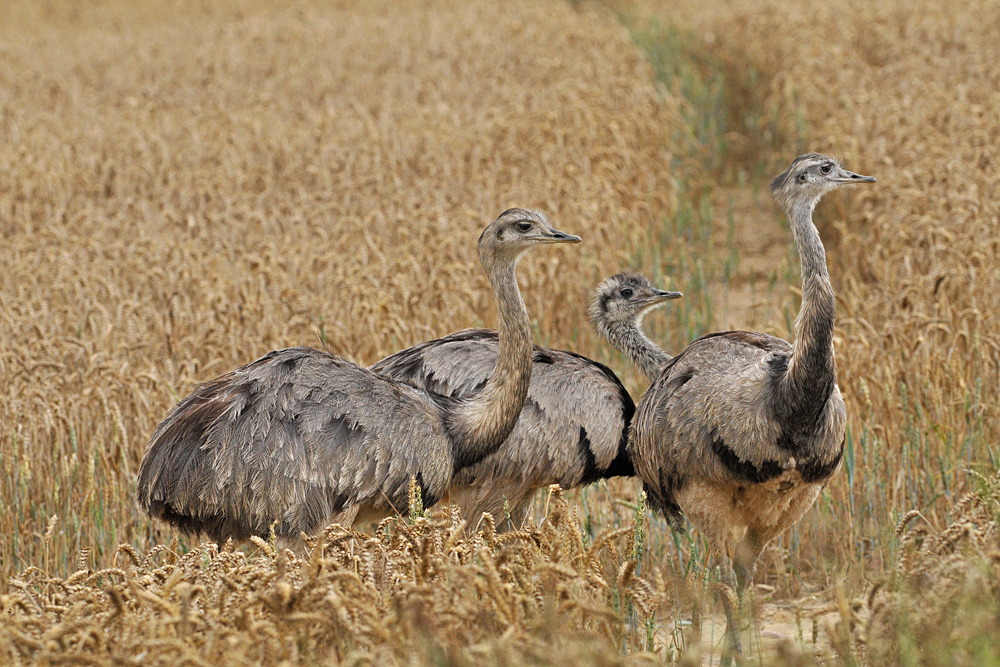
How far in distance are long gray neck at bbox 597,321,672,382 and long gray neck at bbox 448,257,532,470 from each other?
1.25m

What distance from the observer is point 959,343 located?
6.48 metres

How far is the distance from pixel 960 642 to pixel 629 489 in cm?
392

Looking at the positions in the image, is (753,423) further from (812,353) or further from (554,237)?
(554,237)

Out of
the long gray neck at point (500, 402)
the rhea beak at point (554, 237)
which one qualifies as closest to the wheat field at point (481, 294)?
the long gray neck at point (500, 402)

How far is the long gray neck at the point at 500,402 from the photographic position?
496 cm

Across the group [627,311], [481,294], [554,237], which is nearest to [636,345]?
[627,311]

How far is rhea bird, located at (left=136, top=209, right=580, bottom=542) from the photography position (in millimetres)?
4391

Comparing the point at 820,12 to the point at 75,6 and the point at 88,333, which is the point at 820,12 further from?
the point at 75,6

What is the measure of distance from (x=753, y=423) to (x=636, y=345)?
1845 millimetres

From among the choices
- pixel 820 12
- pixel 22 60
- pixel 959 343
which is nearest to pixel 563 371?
pixel 959 343

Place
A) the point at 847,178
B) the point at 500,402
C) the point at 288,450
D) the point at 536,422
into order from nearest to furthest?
the point at 288,450
the point at 847,178
the point at 500,402
the point at 536,422

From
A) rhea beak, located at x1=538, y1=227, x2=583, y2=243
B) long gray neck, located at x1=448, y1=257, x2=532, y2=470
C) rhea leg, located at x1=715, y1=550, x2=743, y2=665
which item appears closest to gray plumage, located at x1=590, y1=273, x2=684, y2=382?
rhea beak, located at x1=538, y1=227, x2=583, y2=243

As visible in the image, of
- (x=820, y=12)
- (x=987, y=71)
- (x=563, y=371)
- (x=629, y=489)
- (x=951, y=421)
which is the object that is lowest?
(x=629, y=489)

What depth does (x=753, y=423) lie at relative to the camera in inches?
176
